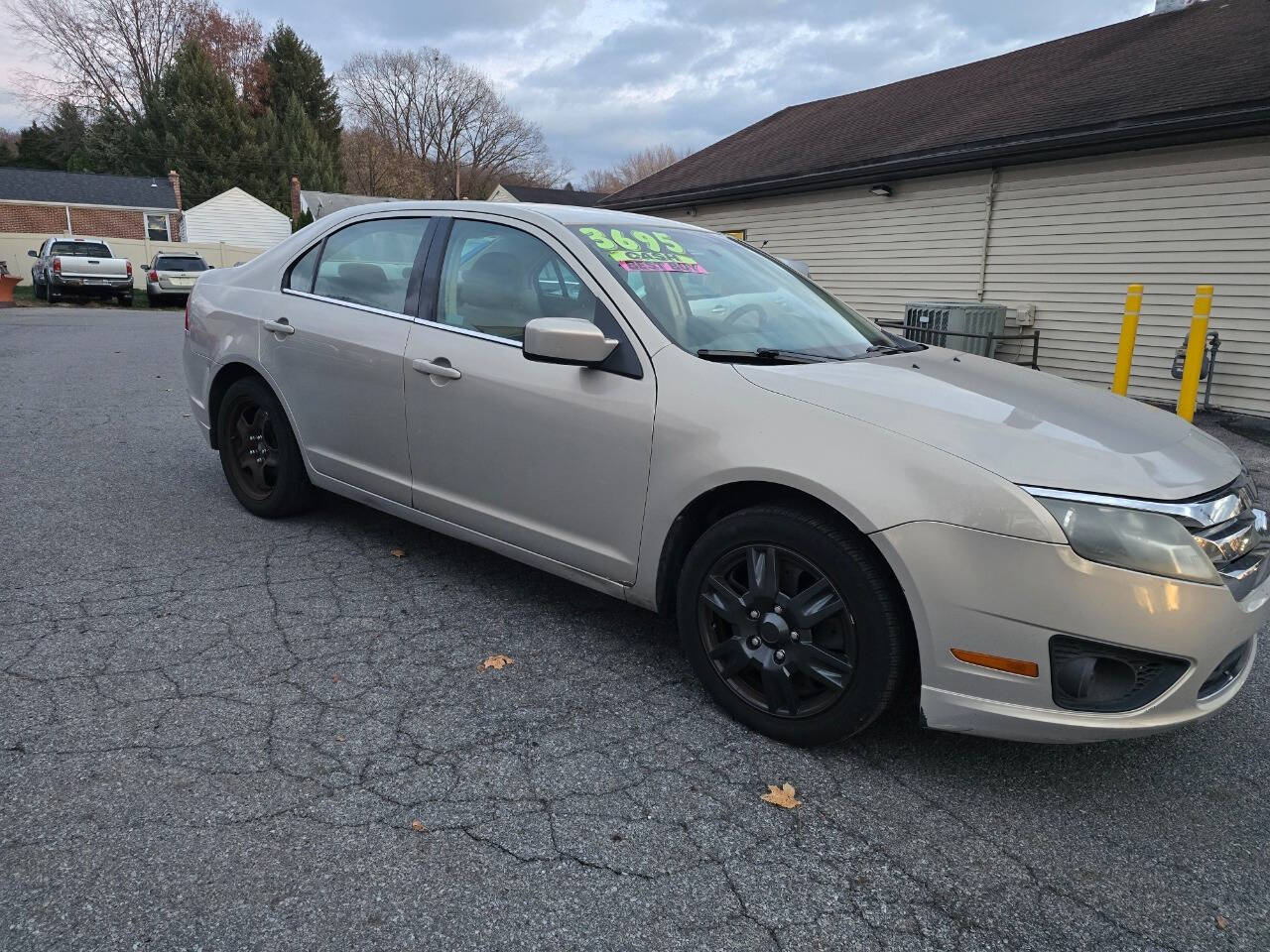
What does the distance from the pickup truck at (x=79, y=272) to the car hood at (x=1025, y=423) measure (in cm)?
2721

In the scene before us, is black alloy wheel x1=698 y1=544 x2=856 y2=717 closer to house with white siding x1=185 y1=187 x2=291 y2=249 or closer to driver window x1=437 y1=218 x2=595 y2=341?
driver window x1=437 y1=218 x2=595 y2=341

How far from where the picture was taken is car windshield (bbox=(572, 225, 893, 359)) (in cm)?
316

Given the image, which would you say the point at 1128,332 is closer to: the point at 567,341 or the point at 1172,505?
the point at 1172,505

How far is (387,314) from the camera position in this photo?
3.82 meters

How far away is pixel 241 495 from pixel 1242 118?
998cm

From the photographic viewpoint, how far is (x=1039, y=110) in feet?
38.8

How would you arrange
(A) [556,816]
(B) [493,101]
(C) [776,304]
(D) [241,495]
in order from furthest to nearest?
1. (B) [493,101]
2. (D) [241,495]
3. (C) [776,304]
4. (A) [556,816]

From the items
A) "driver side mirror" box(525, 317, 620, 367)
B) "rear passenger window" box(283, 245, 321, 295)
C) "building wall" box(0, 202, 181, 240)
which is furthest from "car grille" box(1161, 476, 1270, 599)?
"building wall" box(0, 202, 181, 240)

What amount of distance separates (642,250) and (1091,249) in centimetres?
965

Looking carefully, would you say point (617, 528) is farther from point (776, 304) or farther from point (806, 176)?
point (806, 176)

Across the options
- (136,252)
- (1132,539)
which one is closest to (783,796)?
(1132,539)

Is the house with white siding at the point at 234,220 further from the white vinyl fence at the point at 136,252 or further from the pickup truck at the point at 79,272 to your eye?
the pickup truck at the point at 79,272

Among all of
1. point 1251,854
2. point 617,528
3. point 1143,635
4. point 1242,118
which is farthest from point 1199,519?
point 1242,118

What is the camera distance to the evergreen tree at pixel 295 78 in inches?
2255
